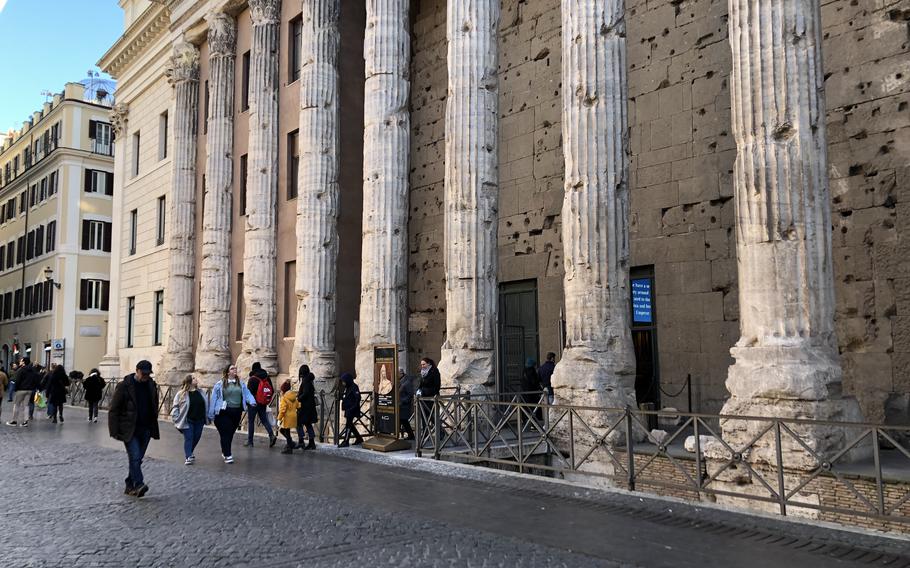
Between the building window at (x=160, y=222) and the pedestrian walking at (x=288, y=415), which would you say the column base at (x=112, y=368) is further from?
the pedestrian walking at (x=288, y=415)

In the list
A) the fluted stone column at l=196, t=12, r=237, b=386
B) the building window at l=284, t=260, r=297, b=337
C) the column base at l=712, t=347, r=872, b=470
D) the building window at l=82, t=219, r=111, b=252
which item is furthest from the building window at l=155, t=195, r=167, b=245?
the column base at l=712, t=347, r=872, b=470

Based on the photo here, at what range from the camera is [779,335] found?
8992 mm

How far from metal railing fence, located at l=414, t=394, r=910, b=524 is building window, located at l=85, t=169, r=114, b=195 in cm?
3673

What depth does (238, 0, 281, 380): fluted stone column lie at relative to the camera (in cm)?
2036

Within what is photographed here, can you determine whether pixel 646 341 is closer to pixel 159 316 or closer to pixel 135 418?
pixel 135 418

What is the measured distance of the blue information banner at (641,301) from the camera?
47.5 ft

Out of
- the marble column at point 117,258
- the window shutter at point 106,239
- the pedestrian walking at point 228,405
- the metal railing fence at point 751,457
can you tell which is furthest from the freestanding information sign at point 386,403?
the window shutter at point 106,239

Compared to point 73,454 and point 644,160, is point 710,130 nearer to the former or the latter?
point 644,160

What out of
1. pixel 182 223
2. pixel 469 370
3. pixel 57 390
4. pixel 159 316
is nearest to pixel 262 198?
pixel 182 223

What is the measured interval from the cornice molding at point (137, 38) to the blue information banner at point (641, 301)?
19.8 m

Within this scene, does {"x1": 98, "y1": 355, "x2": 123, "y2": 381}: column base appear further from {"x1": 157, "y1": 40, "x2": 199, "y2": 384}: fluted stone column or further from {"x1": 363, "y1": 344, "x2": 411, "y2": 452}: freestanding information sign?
{"x1": 363, "y1": 344, "x2": 411, "y2": 452}: freestanding information sign

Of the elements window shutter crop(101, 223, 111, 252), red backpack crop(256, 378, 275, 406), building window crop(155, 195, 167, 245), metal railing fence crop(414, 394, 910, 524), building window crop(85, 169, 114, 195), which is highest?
building window crop(85, 169, 114, 195)

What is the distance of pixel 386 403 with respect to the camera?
1282 cm

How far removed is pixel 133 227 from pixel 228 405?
21440 millimetres
